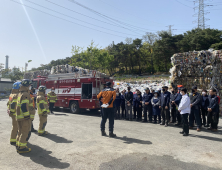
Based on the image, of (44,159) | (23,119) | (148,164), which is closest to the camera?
(148,164)

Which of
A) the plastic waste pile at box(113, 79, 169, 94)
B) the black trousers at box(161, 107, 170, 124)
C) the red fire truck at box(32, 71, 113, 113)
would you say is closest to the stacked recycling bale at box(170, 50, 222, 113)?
the black trousers at box(161, 107, 170, 124)

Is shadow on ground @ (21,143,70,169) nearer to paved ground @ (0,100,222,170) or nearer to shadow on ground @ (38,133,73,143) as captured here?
paved ground @ (0,100,222,170)

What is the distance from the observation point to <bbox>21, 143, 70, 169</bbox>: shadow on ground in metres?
3.87

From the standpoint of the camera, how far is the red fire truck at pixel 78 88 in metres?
11.3

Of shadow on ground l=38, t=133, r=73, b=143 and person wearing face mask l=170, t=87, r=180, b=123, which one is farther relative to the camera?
person wearing face mask l=170, t=87, r=180, b=123

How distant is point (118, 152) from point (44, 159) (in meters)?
1.91

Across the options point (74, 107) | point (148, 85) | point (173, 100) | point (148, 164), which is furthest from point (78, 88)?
point (148, 85)

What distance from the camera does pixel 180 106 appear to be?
6.42 meters

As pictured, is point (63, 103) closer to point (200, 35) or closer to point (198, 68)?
point (198, 68)

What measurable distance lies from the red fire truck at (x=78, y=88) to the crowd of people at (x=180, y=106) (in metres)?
1.79

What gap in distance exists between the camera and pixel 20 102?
15.0 feet

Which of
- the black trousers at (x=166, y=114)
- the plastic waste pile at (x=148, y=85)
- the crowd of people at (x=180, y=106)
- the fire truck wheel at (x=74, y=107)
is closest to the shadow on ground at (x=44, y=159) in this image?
the crowd of people at (x=180, y=106)

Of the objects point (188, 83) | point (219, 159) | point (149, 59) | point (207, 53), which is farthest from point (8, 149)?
point (149, 59)

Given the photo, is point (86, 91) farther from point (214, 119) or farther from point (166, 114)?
point (214, 119)
